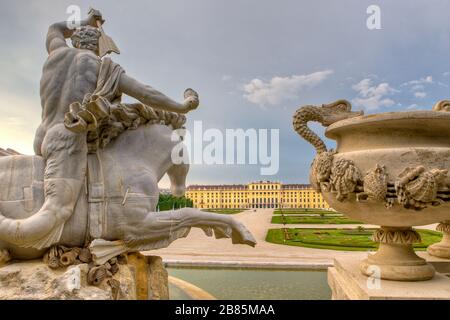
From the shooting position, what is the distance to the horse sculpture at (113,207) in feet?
9.43

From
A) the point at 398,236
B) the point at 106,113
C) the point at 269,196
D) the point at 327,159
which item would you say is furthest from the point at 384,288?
the point at 269,196

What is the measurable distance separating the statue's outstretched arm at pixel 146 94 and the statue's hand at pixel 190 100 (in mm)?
39

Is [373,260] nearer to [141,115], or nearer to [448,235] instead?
[448,235]

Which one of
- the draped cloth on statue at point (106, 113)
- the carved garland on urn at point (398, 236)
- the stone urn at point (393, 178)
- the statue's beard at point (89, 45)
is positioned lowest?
the carved garland on urn at point (398, 236)

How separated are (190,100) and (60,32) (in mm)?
1525

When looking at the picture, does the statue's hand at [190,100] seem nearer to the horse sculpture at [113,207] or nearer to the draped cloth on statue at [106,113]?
the draped cloth on statue at [106,113]

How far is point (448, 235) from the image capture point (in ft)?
13.8

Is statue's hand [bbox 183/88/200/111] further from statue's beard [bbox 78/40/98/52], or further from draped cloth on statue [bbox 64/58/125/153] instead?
statue's beard [bbox 78/40/98/52]

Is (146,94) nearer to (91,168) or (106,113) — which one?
(106,113)

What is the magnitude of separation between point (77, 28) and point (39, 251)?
223 centimetres

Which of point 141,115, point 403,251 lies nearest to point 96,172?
point 141,115

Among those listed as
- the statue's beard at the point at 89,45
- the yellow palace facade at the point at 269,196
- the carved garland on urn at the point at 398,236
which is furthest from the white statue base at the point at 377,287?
the yellow palace facade at the point at 269,196

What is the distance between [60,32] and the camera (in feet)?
10.9

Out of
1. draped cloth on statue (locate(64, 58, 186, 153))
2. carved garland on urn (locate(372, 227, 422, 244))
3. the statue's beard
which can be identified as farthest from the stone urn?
the statue's beard
